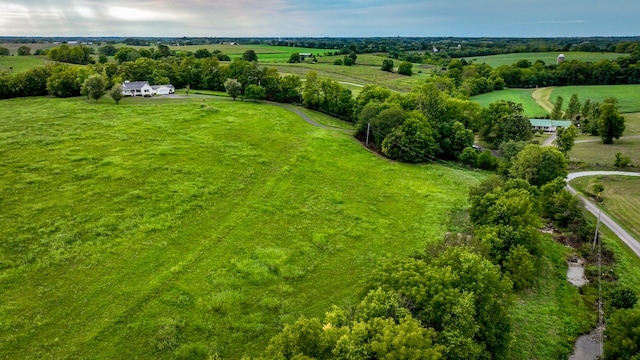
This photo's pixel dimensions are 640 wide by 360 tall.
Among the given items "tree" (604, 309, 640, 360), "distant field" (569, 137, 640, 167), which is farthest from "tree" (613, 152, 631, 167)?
"tree" (604, 309, 640, 360)

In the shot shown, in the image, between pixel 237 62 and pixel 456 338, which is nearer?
pixel 456 338

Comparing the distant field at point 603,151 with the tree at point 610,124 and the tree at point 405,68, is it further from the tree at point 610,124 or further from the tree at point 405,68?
the tree at point 405,68

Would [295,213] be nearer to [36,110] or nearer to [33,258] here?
[33,258]

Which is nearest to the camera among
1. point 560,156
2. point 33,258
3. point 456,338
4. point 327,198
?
point 456,338

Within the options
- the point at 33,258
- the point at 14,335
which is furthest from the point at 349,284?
the point at 33,258

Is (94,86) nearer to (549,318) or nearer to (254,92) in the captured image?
(254,92)

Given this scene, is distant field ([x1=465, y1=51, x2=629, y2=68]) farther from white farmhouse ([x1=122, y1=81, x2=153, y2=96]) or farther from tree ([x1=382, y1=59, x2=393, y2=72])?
white farmhouse ([x1=122, y1=81, x2=153, y2=96])

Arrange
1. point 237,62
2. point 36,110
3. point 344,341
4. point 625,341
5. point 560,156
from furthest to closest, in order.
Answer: point 237,62 < point 36,110 < point 560,156 < point 625,341 < point 344,341
